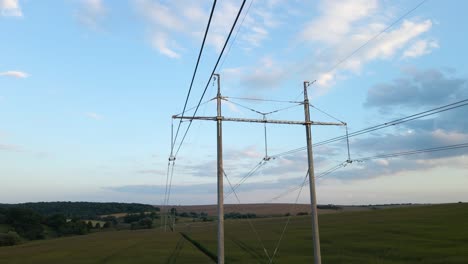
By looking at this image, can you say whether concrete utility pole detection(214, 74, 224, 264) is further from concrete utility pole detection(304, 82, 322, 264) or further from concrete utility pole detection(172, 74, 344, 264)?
concrete utility pole detection(304, 82, 322, 264)

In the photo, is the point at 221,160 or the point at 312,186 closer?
the point at 312,186

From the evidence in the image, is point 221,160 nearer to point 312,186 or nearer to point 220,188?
point 220,188

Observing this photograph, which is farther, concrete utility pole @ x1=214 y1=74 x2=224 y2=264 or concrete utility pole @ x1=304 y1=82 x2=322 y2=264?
concrete utility pole @ x1=214 y1=74 x2=224 y2=264

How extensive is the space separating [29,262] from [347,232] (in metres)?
58.4

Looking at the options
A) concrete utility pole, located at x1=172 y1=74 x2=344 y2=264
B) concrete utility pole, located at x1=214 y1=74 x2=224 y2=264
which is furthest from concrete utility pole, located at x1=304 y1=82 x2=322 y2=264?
concrete utility pole, located at x1=214 y1=74 x2=224 y2=264

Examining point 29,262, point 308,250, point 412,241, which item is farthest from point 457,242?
point 29,262

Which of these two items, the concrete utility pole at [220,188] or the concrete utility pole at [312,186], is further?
the concrete utility pole at [220,188]

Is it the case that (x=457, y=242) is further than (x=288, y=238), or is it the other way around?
(x=288, y=238)

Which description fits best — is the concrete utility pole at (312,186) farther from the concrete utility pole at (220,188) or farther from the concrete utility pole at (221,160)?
the concrete utility pole at (220,188)

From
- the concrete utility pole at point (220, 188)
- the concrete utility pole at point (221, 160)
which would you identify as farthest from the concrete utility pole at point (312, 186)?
the concrete utility pole at point (220, 188)

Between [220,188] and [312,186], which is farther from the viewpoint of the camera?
[220,188]

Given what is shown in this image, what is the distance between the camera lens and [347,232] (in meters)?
82.2

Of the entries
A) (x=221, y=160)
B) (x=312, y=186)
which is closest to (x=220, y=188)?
(x=221, y=160)

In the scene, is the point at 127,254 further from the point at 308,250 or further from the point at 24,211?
the point at 24,211
